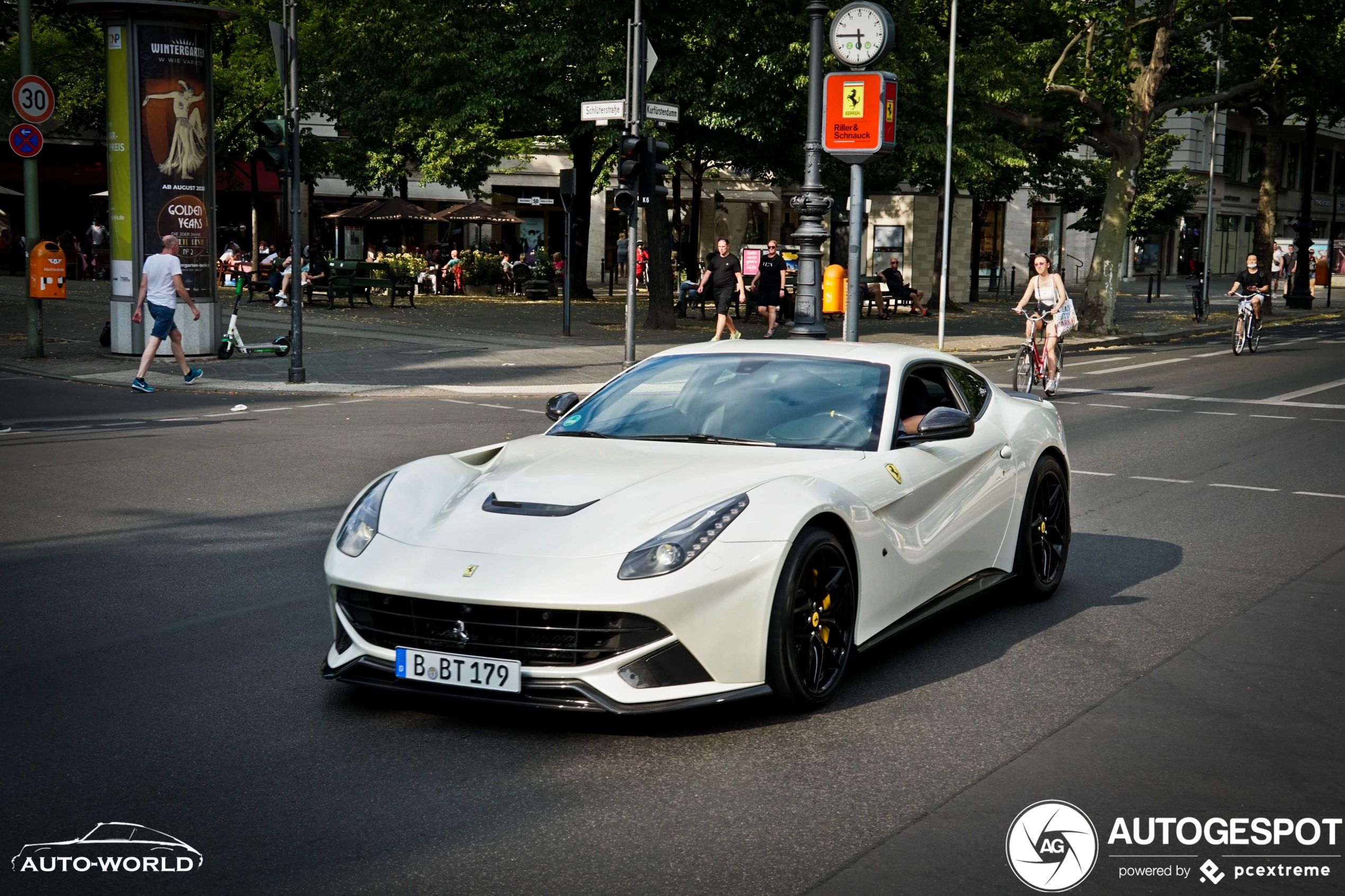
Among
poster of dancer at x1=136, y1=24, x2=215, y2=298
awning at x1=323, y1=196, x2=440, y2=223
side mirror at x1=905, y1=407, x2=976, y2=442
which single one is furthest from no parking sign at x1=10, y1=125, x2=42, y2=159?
awning at x1=323, y1=196, x2=440, y2=223

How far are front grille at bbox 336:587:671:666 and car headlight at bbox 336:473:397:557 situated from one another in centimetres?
41

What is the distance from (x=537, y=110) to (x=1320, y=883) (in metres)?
26.9

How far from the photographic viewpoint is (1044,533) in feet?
24.0

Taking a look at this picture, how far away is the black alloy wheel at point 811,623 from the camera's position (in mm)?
4996

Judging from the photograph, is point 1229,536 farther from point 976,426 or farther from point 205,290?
point 205,290

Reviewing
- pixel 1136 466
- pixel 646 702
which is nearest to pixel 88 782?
pixel 646 702

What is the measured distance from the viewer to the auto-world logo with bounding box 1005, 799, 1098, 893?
3.92m

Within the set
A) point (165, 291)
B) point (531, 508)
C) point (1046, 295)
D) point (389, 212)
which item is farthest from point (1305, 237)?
point (531, 508)

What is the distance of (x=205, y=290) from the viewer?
71.3 feet

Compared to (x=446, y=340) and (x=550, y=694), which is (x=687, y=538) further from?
(x=446, y=340)

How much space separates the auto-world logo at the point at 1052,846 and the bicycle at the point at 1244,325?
81.4 ft

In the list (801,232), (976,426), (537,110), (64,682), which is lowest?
(64,682)

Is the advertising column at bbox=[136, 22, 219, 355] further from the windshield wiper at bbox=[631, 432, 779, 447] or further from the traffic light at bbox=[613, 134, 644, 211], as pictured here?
the windshield wiper at bbox=[631, 432, 779, 447]

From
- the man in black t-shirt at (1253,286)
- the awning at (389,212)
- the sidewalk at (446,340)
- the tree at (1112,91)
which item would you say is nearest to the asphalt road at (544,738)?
the sidewalk at (446,340)
